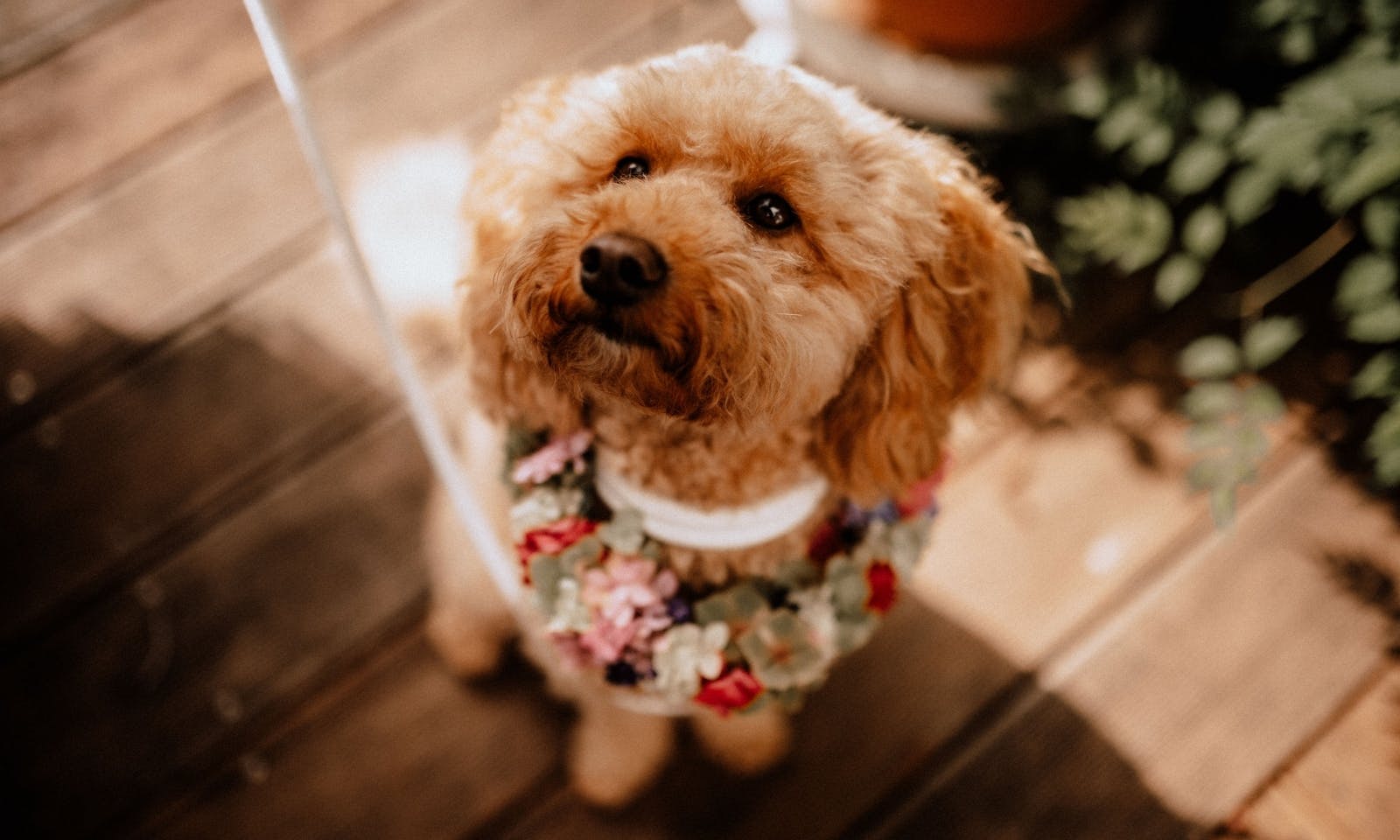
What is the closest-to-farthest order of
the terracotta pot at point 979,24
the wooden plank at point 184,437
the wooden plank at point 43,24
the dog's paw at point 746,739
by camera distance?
1. the dog's paw at point 746,739
2. the wooden plank at point 184,437
3. the terracotta pot at point 979,24
4. the wooden plank at point 43,24

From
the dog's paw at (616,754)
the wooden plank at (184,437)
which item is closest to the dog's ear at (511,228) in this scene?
the dog's paw at (616,754)

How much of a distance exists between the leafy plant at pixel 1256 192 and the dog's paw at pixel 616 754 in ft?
2.81

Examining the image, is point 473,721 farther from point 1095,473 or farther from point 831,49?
point 831,49

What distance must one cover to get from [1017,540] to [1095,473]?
19 cm

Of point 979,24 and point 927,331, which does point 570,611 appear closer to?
point 927,331

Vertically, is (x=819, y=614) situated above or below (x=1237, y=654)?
above

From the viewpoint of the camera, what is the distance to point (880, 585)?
0.89 meters

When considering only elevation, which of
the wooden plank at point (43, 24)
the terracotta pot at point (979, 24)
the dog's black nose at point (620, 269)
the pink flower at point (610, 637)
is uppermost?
the wooden plank at point (43, 24)

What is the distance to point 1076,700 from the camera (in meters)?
1.28

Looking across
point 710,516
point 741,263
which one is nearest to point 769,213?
point 741,263

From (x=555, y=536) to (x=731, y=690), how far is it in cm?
24

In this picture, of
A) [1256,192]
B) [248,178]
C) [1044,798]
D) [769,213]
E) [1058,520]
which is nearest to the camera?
[769,213]

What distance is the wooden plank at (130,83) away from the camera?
1.51 meters

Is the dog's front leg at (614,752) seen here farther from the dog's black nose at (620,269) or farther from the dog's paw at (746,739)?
the dog's black nose at (620,269)
